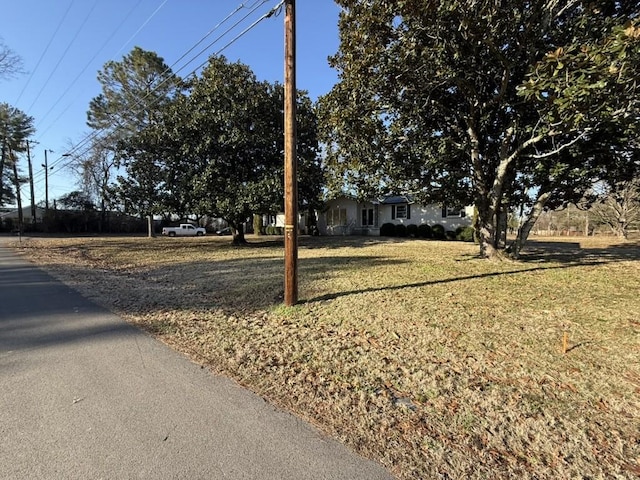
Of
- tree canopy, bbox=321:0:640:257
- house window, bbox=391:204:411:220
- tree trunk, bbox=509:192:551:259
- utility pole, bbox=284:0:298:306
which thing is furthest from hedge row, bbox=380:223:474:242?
utility pole, bbox=284:0:298:306

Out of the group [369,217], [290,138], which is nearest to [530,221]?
[290,138]

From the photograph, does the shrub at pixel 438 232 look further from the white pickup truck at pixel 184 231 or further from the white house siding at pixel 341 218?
the white pickup truck at pixel 184 231

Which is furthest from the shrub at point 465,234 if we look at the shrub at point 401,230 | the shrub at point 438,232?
the shrub at point 401,230

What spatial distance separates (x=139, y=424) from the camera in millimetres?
2982

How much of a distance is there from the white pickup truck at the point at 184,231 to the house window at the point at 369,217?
67.8 ft

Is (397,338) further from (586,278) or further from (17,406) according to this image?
(586,278)

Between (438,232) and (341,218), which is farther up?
(341,218)

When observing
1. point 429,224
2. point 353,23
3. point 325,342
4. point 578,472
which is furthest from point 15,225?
point 578,472

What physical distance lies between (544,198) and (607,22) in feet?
14.9

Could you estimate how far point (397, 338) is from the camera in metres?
4.96

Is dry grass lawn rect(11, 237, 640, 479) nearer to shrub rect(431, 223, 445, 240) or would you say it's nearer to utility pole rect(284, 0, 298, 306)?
utility pole rect(284, 0, 298, 306)

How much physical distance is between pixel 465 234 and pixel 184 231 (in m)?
31.5

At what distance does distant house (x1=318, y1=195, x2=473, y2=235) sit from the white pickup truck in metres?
17.1

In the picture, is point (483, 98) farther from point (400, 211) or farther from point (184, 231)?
point (184, 231)
